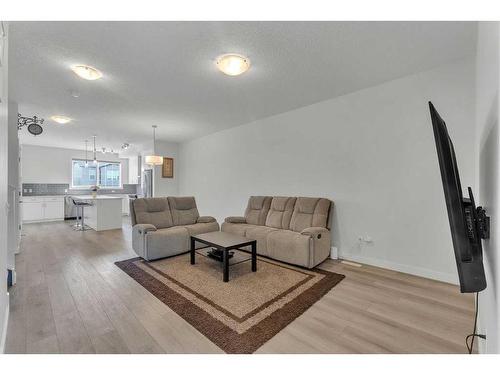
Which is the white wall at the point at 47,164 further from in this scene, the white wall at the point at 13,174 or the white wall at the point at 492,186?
the white wall at the point at 492,186

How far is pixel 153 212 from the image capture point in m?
3.94

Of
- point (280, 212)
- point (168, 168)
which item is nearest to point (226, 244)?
point (280, 212)

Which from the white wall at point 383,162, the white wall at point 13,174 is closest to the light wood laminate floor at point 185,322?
the white wall at point 383,162

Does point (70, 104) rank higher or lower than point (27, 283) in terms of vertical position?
higher

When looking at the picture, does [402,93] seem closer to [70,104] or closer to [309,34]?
[309,34]

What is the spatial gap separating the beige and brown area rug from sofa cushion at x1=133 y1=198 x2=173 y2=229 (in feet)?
2.18

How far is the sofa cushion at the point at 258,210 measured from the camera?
4207mm

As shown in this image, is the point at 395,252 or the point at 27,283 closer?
the point at 27,283

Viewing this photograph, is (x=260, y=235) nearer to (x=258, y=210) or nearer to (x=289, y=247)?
(x=289, y=247)

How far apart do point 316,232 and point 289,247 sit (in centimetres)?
42

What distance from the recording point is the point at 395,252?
302cm
